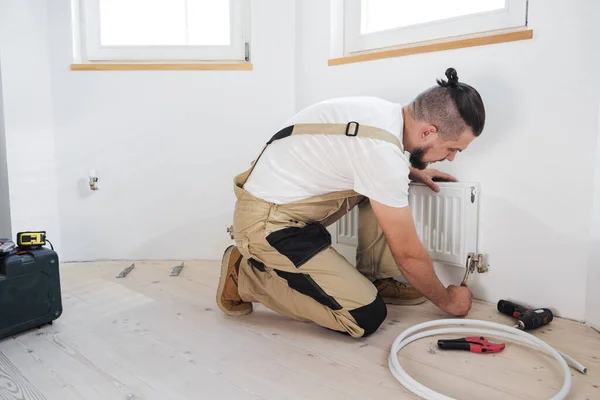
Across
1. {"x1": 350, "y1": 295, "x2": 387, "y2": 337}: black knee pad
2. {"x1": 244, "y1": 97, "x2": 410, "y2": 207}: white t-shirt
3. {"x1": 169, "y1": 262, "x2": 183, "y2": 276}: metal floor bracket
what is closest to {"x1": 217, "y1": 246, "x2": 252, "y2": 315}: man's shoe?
{"x1": 244, "y1": 97, "x2": 410, "y2": 207}: white t-shirt

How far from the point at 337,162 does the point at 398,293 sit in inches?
25.0

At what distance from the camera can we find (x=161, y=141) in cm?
227

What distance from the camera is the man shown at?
4.48ft

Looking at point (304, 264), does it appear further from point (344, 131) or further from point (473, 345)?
point (473, 345)

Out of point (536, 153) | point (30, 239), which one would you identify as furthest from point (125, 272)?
point (536, 153)

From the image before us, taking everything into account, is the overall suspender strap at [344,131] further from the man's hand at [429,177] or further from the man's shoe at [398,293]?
the man's shoe at [398,293]

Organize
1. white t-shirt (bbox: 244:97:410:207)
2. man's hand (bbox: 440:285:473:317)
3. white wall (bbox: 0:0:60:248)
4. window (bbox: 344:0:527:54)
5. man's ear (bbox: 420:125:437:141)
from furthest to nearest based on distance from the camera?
white wall (bbox: 0:0:60:248) < window (bbox: 344:0:527:54) < man's hand (bbox: 440:285:473:317) < man's ear (bbox: 420:125:437:141) < white t-shirt (bbox: 244:97:410:207)

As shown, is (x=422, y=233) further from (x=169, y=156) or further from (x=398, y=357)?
(x=169, y=156)

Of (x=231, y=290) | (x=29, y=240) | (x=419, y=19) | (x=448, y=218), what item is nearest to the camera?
(x=29, y=240)

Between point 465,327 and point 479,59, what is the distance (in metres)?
0.93

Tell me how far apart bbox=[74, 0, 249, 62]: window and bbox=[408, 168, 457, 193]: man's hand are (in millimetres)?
1051

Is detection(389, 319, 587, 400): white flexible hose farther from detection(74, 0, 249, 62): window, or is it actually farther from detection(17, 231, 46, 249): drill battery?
detection(74, 0, 249, 62): window

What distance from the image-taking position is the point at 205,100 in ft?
7.40

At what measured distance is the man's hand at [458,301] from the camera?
1.55 meters
